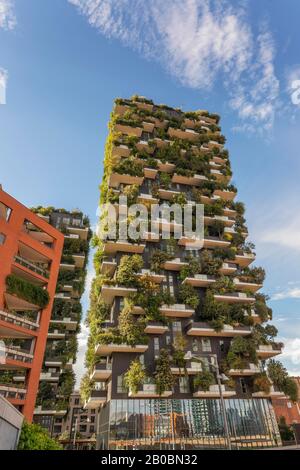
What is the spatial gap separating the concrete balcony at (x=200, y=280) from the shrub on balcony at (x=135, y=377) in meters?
12.5

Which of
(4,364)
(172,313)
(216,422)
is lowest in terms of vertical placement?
(216,422)

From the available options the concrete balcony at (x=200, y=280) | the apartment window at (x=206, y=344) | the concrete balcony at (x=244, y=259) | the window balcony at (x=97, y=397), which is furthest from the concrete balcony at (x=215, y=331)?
the window balcony at (x=97, y=397)

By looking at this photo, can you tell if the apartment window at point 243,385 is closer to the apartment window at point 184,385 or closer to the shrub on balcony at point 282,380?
the shrub on balcony at point 282,380

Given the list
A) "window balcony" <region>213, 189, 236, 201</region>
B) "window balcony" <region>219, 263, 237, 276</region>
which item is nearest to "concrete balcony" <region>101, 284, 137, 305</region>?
"window balcony" <region>219, 263, 237, 276</region>

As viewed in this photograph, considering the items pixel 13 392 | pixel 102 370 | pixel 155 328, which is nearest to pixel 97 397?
pixel 102 370

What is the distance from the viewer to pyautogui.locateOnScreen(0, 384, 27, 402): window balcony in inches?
1121

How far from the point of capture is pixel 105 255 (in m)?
40.0

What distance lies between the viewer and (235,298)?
4044cm

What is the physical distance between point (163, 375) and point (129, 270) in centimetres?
1203

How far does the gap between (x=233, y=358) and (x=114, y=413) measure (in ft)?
46.9

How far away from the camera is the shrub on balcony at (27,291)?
30.7m

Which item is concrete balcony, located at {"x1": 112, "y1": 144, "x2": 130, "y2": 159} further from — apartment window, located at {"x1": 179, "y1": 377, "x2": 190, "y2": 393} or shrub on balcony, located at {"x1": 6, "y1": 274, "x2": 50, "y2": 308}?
apartment window, located at {"x1": 179, "y1": 377, "x2": 190, "y2": 393}
